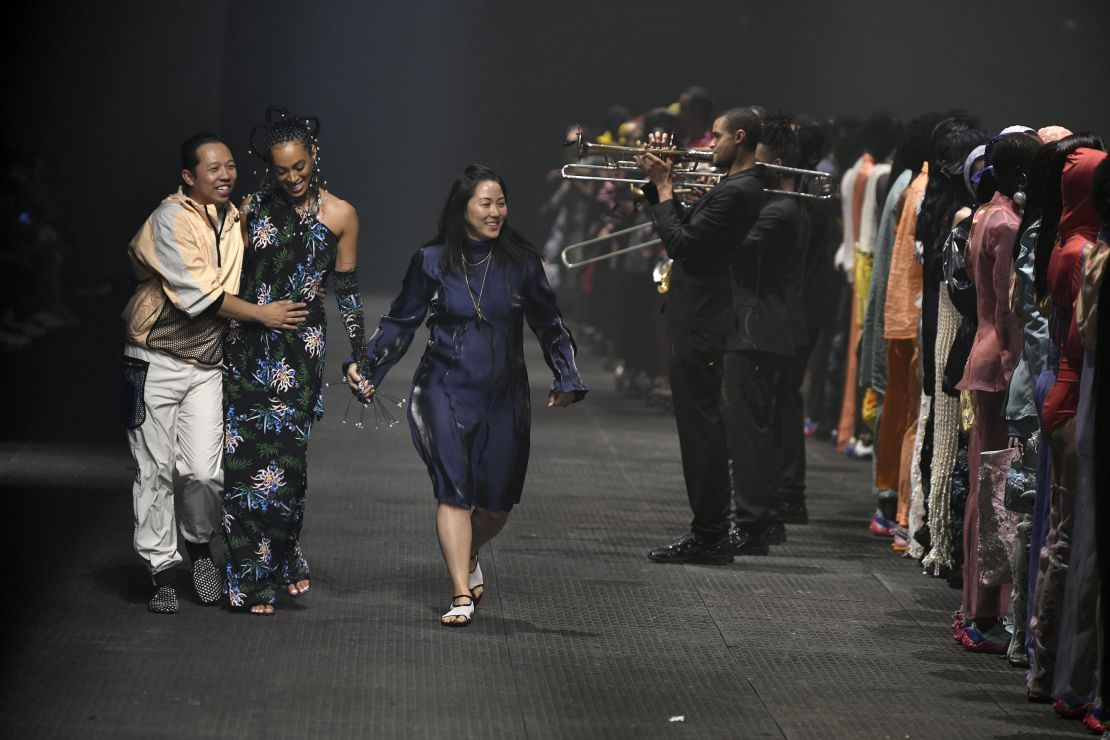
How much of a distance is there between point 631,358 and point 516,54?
638 centimetres

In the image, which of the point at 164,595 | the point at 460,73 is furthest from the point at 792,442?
the point at 460,73

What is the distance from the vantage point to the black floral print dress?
214 inches

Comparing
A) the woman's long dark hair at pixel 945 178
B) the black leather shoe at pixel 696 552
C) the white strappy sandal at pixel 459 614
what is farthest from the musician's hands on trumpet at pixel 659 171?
the white strappy sandal at pixel 459 614

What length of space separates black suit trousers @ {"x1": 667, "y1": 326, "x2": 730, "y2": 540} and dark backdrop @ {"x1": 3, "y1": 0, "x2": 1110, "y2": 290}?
4.22 metres

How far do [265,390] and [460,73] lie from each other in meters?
13.4

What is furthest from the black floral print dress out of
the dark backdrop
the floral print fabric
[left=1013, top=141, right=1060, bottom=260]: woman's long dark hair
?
the dark backdrop

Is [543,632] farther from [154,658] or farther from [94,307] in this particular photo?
[94,307]

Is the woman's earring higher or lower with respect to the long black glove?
higher

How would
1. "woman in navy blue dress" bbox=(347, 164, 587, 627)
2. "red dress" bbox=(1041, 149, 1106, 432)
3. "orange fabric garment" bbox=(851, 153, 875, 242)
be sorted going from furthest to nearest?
"orange fabric garment" bbox=(851, 153, 875, 242) < "woman in navy blue dress" bbox=(347, 164, 587, 627) < "red dress" bbox=(1041, 149, 1106, 432)

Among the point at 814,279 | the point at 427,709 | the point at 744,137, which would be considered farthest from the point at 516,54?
the point at 427,709

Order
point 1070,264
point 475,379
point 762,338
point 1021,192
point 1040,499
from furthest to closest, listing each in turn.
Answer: point 762,338
point 475,379
point 1021,192
point 1040,499
point 1070,264

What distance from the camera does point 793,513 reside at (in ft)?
24.4

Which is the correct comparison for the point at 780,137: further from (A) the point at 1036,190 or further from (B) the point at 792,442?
(A) the point at 1036,190

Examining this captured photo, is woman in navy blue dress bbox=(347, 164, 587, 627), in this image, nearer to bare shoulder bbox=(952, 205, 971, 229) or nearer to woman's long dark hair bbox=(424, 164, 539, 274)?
woman's long dark hair bbox=(424, 164, 539, 274)
